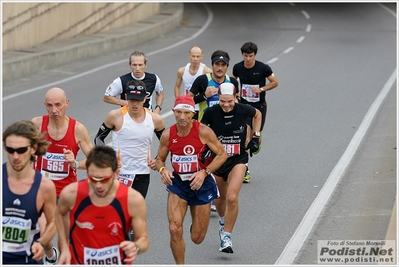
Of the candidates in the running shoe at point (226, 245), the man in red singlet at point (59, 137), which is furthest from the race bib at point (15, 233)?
the running shoe at point (226, 245)

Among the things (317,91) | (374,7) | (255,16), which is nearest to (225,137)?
(317,91)

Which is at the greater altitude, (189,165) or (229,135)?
(229,135)

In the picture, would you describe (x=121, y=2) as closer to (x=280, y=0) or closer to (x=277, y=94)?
(x=277, y=94)

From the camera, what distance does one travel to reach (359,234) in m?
10.6

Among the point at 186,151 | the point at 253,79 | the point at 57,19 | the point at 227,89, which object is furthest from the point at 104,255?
the point at 57,19

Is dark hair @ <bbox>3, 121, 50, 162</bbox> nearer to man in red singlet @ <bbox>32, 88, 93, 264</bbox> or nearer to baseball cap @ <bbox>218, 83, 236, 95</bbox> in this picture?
man in red singlet @ <bbox>32, 88, 93, 264</bbox>

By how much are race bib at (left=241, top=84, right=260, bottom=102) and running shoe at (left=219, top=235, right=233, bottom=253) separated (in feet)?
15.2

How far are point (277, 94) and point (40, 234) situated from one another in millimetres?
15457

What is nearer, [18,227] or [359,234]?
[18,227]

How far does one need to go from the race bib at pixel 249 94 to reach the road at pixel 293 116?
1.20m

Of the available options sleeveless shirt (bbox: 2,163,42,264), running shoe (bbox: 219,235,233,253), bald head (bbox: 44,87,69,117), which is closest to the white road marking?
running shoe (bbox: 219,235,233,253)

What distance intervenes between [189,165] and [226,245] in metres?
1.12

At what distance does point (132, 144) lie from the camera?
383 inches

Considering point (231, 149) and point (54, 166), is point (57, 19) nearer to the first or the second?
point (231, 149)
